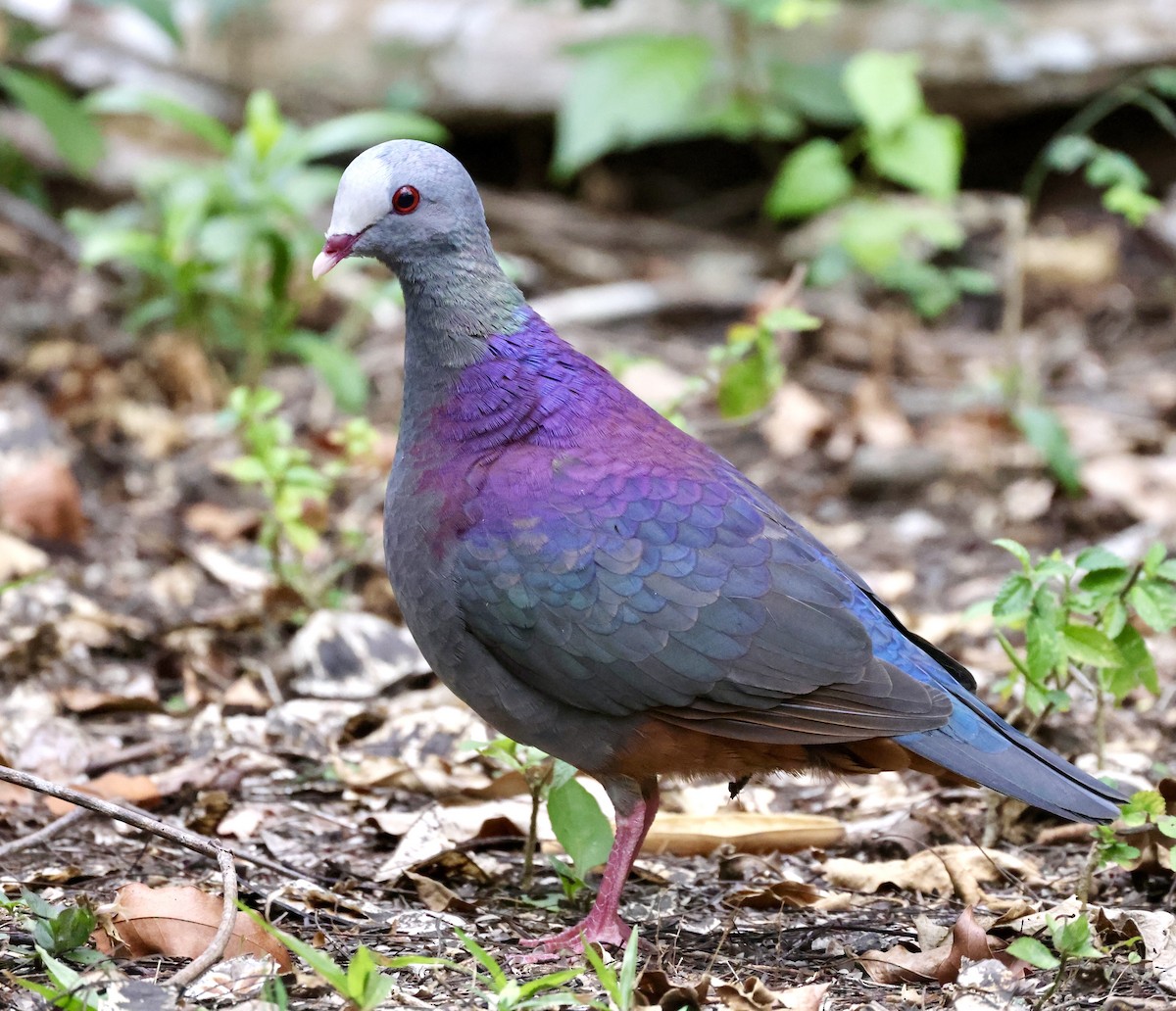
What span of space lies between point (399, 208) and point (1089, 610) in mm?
1722

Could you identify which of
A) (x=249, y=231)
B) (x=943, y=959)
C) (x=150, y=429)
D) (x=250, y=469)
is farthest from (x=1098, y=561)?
(x=150, y=429)

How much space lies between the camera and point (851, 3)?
7.80 meters

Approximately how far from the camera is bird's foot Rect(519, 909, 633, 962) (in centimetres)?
297

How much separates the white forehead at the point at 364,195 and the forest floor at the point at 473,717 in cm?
116

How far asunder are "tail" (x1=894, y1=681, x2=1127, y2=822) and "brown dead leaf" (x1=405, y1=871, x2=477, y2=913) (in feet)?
3.27

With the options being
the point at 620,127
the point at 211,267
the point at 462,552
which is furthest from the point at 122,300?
the point at 462,552

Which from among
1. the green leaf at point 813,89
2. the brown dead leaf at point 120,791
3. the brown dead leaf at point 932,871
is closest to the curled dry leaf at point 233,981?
the brown dead leaf at point 120,791

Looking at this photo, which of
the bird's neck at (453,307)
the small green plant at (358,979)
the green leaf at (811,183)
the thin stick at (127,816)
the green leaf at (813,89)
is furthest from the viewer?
the green leaf at (813,89)

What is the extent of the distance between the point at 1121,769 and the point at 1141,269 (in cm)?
483

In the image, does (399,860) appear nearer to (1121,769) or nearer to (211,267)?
(1121,769)

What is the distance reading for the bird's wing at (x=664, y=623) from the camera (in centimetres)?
295

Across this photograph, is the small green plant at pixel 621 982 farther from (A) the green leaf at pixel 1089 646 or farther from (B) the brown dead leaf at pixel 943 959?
(A) the green leaf at pixel 1089 646

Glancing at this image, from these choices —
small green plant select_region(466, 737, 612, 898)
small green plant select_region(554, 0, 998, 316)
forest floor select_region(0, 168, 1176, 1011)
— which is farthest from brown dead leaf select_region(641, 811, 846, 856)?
small green plant select_region(554, 0, 998, 316)

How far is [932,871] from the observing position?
11.1 ft
